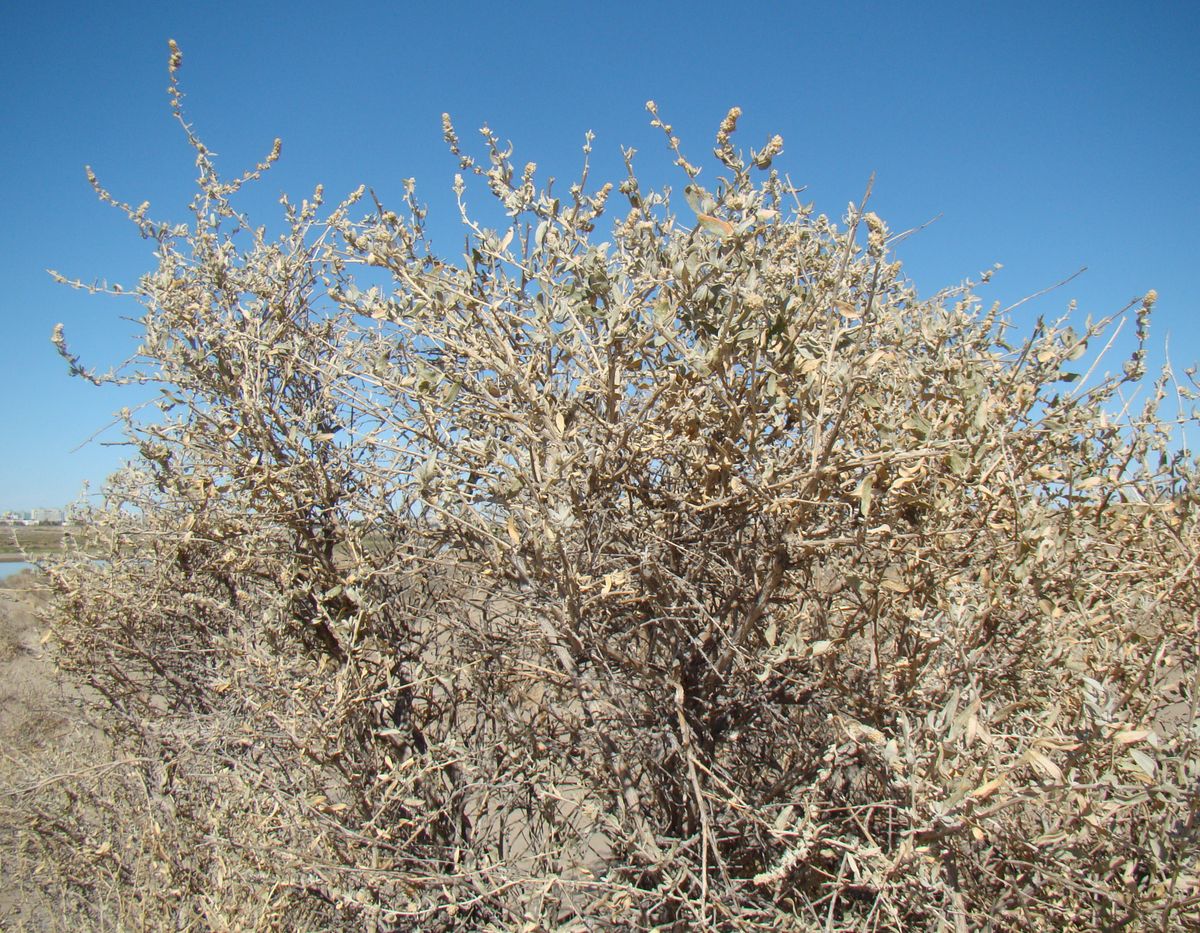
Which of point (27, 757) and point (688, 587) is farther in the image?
point (27, 757)

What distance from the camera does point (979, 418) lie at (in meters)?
1.66

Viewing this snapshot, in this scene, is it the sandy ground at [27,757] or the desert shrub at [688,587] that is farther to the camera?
the sandy ground at [27,757]

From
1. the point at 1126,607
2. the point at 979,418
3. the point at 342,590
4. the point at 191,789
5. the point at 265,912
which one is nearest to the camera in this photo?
the point at 979,418

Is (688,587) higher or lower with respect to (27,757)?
higher

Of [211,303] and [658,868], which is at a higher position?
[211,303]

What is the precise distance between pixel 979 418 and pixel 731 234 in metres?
0.69

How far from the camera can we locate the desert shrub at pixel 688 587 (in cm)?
167

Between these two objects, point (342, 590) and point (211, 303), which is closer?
point (342, 590)

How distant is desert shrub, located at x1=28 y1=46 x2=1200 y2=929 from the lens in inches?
65.9

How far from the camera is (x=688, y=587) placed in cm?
206

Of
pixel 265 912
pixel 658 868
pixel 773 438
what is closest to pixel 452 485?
pixel 773 438

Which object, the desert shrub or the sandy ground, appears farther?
the sandy ground

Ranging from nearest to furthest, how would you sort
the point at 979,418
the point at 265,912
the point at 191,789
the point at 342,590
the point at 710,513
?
the point at 979,418 → the point at 710,513 → the point at 265,912 → the point at 342,590 → the point at 191,789

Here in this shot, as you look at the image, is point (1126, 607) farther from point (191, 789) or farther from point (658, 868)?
point (191, 789)
